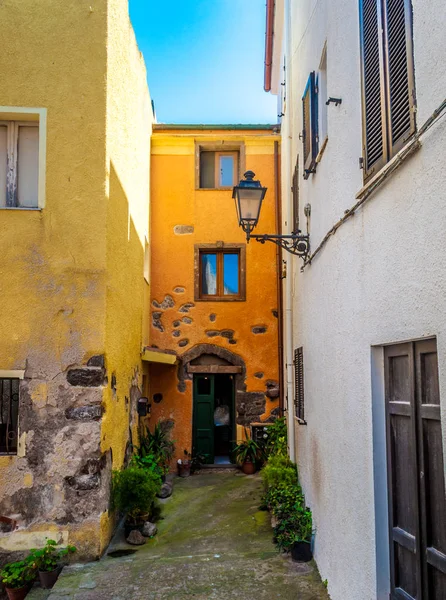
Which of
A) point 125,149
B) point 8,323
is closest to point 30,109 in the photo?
point 125,149

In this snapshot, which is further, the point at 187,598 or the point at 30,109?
the point at 30,109

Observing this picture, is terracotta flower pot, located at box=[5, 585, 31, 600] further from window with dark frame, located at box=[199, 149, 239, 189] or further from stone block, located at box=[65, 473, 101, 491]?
window with dark frame, located at box=[199, 149, 239, 189]

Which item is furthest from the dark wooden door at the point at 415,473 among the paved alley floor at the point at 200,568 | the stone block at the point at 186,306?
the stone block at the point at 186,306

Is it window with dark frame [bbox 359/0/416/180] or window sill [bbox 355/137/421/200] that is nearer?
window sill [bbox 355/137/421/200]

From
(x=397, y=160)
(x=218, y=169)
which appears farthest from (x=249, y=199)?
(x=218, y=169)

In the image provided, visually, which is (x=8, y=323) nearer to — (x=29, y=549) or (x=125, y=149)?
(x=29, y=549)

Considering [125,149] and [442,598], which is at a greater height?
[125,149]

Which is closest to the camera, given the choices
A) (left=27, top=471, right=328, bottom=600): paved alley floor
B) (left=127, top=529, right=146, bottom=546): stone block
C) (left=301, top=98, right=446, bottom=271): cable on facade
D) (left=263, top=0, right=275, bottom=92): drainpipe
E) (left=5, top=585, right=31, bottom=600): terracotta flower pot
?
(left=301, top=98, right=446, bottom=271): cable on facade

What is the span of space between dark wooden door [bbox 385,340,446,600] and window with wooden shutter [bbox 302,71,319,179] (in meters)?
2.95

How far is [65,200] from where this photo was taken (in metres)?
6.14

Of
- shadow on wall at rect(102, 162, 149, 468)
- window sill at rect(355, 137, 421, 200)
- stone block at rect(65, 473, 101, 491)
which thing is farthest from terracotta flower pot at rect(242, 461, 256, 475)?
window sill at rect(355, 137, 421, 200)

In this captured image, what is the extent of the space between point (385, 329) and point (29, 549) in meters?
4.77

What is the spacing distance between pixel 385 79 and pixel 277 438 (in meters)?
7.18

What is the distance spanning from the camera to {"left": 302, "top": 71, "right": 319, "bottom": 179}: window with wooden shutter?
5.36m
